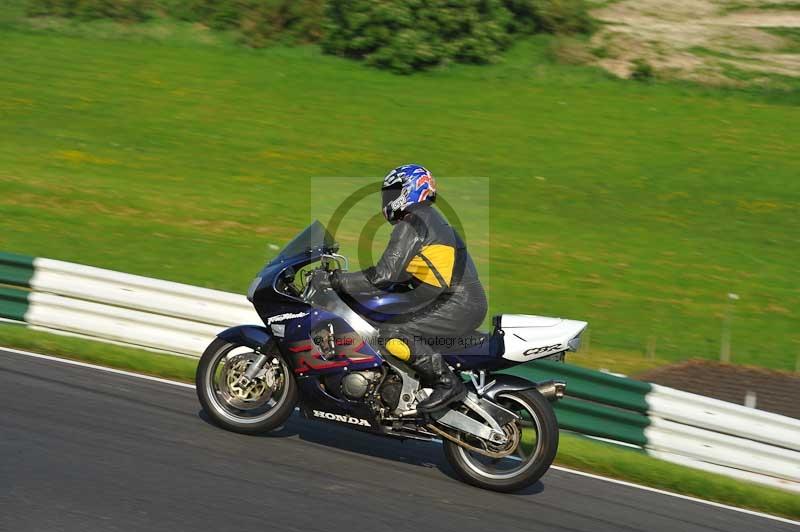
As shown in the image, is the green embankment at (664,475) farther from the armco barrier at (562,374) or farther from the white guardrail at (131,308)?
the white guardrail at (131,308)

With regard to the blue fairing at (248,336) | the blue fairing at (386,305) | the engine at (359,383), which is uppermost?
the blue fairing at (386,305)

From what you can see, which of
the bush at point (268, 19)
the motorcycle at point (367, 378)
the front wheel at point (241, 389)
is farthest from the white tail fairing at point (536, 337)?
the bush at point (268, 19)

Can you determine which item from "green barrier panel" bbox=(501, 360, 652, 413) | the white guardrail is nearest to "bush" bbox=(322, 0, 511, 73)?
the white guardrail

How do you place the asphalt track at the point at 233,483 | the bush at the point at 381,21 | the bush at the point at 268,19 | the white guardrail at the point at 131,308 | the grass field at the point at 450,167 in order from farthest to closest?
the bush at the point at 268,19 → the bush at the point at 381,21 → the grass field at the point at 450,167 → the white guardrail at the point at 131,308 → the asphalt track at the point at 233,483

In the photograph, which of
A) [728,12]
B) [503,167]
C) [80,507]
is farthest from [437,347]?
[728,12]

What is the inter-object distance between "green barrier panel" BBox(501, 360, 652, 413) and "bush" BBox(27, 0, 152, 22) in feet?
66.2

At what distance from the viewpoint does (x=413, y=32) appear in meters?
23.9

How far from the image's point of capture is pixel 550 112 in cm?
2252

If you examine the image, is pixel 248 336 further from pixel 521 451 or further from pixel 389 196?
pixel 521 451

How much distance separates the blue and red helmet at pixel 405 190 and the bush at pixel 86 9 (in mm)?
20756

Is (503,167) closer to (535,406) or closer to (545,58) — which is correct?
(545,58)

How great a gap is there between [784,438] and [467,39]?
17.6 meters

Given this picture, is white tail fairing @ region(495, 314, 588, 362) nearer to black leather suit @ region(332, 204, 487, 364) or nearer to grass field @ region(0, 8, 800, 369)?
black leather suit @ region(332, 204, 487, 364)

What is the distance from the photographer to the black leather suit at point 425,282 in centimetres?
683
